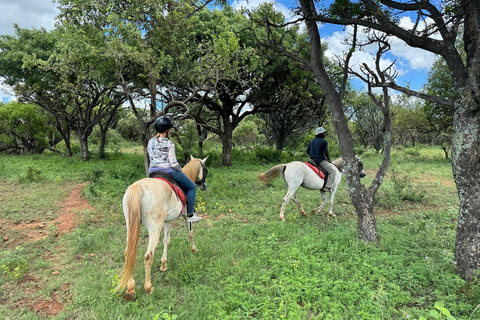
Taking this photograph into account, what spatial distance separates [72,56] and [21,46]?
8345mm

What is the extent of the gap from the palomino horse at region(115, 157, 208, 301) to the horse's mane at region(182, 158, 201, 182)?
2.71ft

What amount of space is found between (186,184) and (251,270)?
6.28ft

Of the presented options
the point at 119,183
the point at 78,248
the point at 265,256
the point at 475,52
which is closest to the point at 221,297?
the point at 265,256

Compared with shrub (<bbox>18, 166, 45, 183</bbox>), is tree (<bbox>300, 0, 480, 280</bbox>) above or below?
above

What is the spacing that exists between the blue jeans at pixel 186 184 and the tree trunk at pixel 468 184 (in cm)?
431

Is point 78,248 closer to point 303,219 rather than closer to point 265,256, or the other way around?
point 265,256

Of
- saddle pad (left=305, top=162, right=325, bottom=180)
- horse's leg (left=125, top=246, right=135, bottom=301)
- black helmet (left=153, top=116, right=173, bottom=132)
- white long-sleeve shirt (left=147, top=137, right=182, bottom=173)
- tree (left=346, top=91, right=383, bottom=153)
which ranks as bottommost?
horse's leg (left=125, top=246, right=135, bottom=301)

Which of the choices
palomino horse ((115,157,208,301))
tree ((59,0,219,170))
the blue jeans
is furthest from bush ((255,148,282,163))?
palomino horse ((115,157,208,301))

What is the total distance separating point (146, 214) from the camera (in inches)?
150

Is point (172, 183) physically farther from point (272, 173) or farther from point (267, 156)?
point (267, 156)

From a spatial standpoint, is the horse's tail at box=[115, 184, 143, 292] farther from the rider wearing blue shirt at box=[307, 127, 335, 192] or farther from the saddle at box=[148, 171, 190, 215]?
the rider wearing blue shirt at box=[307, 127, 335, 192]

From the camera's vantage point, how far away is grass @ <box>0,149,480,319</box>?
311 cm

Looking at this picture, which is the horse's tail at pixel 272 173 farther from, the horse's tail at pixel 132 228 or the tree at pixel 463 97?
the horse's tail at pixel 132 228

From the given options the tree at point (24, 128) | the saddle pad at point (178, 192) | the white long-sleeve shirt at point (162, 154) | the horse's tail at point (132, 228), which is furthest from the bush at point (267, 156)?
the tree at point (24, 128)
